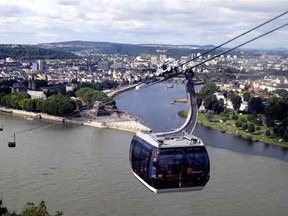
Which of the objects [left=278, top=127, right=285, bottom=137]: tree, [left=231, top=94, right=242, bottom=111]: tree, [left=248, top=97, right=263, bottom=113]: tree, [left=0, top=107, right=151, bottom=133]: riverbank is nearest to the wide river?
[left=0, top=107, right=151, bottom=133]: riverbank

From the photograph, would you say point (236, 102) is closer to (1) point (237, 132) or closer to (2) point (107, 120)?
(1) point (237, 132)

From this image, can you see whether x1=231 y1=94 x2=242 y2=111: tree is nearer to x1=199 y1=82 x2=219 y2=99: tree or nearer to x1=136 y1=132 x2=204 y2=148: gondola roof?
x1=199 y1=82 x2=219 y2=99: tree

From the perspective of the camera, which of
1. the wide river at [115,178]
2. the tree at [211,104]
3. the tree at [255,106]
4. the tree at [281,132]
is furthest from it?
the tree at [211,104]

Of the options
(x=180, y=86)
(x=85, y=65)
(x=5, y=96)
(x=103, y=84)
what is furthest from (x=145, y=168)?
(x=85, y=65)

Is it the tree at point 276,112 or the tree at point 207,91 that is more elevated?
the tree at point 276,112

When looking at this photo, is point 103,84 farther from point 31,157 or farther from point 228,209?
point 228,209

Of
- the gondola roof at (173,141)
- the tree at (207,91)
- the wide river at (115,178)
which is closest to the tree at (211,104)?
the tree at (207,91)

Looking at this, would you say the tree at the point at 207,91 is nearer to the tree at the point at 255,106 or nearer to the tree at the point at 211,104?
the tree at the point at 211,104
